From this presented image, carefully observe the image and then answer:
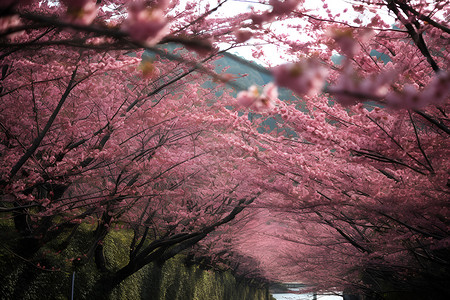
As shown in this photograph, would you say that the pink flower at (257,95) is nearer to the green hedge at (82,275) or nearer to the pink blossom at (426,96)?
the pink blossom at (426,96)

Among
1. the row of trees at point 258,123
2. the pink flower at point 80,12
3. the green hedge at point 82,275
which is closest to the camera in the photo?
the pink flower at point 80,12

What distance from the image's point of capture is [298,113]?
465 centimetres

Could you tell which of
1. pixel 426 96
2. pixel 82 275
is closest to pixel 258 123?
pixel 82 275

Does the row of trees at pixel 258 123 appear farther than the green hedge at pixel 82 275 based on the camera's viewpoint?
No

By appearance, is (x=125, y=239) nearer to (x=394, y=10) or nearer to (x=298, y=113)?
(x=298, y=113)

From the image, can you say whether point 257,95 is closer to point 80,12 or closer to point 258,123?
point 80,12

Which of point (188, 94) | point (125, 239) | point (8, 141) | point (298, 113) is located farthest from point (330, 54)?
point (125, 239)

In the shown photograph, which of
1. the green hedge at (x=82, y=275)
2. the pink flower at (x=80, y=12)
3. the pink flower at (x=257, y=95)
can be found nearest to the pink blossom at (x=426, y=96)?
the pink flower at (x=257, y=95)

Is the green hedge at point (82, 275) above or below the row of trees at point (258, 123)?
below

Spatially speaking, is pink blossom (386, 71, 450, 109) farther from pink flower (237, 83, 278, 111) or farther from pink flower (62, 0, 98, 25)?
pink flower (62, 0, 98, 25)

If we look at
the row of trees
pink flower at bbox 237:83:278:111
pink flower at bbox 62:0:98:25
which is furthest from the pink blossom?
pink flower at bbox 62:0:98:25


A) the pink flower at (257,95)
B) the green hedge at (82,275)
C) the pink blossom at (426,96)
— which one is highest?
the pink blossom at (426,96)

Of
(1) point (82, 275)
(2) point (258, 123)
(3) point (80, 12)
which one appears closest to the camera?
(3) point (80, 12)

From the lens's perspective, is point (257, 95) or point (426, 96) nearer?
point (257, 95)
